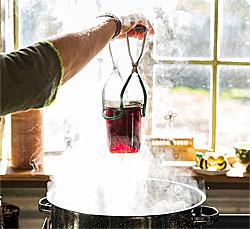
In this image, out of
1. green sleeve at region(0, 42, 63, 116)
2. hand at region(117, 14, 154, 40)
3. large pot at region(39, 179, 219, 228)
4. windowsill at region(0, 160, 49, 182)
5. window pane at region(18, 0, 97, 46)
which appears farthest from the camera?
window pane at region(18, 0, 97, 46)

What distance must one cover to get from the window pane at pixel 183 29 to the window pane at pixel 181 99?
0.05m

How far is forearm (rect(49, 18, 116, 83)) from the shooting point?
0.98 meters

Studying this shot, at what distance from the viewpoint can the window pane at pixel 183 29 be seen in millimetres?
1932

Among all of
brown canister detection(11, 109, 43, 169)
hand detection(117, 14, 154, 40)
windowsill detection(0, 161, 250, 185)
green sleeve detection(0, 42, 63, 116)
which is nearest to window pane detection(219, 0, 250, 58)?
windowsill detection(0, 161, 250, 185)

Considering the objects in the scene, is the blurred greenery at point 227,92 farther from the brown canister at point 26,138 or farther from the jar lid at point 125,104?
the jar lid at point 125,104

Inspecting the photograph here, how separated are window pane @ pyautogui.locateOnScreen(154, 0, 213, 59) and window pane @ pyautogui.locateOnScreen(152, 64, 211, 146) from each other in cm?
5

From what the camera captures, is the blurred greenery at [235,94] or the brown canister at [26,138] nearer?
the brown canister at [26,138]

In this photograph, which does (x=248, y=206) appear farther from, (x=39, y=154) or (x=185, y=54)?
(x=39, y=154)

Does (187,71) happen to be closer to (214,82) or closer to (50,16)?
(214,82)

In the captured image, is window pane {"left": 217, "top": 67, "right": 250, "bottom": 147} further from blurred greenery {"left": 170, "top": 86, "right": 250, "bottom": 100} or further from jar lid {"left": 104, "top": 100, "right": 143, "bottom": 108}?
jar lid {"left": 104, "top": 100, "right": 143, "bottom": 108}

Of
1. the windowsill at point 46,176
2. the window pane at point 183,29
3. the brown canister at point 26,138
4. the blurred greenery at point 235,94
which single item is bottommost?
the windowsill at point 46,176

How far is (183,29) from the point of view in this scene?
1.96 m

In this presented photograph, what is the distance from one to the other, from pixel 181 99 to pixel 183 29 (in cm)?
24

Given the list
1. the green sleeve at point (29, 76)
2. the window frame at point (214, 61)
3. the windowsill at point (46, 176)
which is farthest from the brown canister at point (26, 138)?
the green sleeve at point (29, 76)
